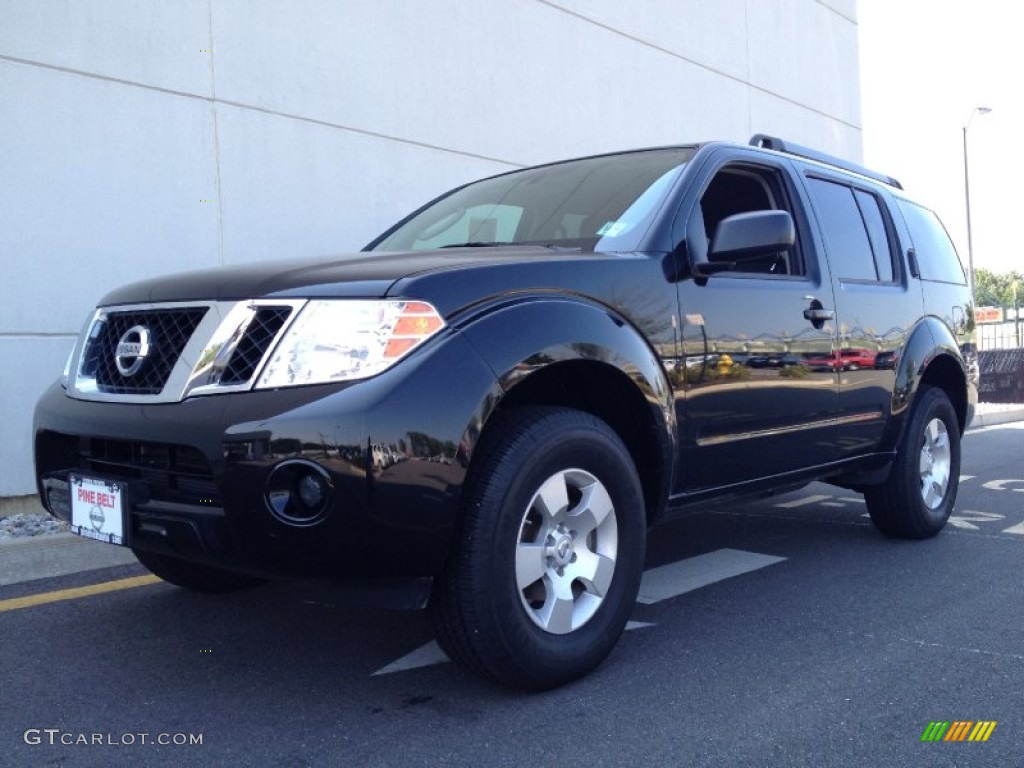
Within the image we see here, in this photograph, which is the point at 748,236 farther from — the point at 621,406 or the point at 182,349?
the point at 182,349

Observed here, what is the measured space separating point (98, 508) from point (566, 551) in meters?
1.36

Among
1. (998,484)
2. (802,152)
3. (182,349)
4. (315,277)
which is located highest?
(802,152)

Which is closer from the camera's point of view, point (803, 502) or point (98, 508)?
point (98, 508)

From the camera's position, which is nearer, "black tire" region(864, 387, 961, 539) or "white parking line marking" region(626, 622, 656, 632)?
"white parking line marking" region(626, 622, 656, 632)

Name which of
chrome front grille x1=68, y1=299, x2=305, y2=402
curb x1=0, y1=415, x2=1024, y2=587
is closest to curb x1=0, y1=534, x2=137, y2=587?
curb x1=0, y1=415, x2=1024, y2=587

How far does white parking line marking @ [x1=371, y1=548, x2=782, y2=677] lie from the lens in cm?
403

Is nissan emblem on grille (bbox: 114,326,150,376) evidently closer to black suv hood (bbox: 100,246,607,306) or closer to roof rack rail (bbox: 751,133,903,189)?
black suv hood (bbox: 100,246,607,306)

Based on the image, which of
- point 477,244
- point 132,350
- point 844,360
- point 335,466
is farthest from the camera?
point 844,360

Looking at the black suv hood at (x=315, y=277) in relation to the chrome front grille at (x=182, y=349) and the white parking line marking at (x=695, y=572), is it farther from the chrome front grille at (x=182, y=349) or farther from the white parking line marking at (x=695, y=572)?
the white parking line marking at (x=695, y=572)

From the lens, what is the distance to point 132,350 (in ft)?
9.65

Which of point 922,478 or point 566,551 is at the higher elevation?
point 566,551

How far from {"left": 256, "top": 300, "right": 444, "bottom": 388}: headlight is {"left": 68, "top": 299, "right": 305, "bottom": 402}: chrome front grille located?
0.05 m

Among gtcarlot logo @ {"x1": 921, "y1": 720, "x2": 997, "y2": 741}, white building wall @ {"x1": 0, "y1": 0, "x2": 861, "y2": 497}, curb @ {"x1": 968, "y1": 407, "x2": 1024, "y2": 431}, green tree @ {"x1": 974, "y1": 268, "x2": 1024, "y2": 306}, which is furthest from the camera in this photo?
green tree @ {"x1": 974, "y1": 268, "x2": 1024, "y2": 306}
